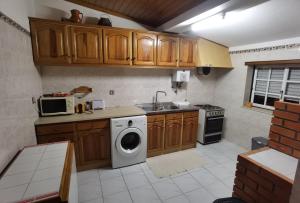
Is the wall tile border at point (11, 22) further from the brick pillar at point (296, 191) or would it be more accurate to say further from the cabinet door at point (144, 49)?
the brick pillar at point (296, 191)

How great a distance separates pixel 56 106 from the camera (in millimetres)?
A: 2416

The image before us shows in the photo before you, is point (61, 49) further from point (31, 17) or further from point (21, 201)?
point (21, 201)

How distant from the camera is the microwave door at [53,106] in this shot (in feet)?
7.67

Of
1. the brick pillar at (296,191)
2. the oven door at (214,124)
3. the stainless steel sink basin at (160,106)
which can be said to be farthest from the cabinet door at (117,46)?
the brick pillar at (296,191)

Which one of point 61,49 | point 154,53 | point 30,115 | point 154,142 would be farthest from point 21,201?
point 154,53

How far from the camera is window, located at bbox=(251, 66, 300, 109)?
104 inches

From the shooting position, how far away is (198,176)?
8.10 feet

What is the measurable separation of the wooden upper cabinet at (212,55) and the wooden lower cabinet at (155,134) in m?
1.44

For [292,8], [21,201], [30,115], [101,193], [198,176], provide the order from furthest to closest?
[198,176] → [101,193] → [30,115] → [292,8] → [21,201]

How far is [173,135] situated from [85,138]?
156 cm

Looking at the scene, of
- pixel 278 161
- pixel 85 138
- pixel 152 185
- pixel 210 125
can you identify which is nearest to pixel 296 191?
pixel 278 161

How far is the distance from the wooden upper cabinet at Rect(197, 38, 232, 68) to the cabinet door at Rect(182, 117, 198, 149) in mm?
1156

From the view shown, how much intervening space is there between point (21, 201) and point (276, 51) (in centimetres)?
361

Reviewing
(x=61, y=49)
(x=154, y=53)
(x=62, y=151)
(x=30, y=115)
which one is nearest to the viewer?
(x=62, y=151)
